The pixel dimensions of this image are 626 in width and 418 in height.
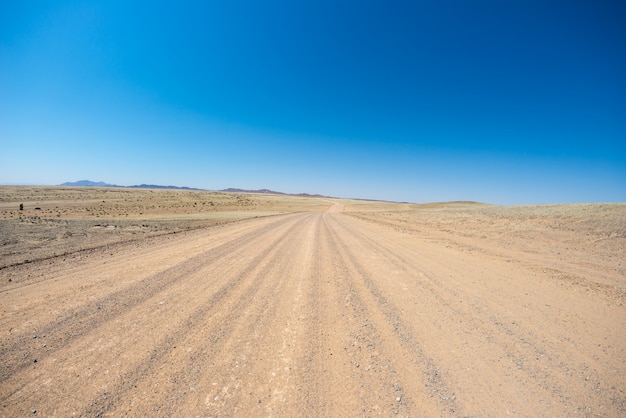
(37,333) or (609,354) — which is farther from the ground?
(609,354)

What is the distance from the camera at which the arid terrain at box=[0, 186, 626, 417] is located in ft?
10.3

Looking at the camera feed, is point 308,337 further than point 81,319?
No

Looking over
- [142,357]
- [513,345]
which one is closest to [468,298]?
[513,345]

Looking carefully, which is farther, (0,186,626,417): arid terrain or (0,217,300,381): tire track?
(0,217,300,381): tire track

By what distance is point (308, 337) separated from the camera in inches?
179

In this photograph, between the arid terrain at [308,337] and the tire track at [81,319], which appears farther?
the tire track at [81,319]

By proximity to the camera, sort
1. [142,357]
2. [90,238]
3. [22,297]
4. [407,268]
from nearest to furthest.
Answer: [142,357] → [22,297] → [407,268] → [90,238]

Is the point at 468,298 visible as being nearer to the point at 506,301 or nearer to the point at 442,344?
the point at 506,301

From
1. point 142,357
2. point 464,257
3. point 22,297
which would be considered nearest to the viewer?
point 142,357

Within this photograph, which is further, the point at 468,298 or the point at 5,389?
the point at 468,298

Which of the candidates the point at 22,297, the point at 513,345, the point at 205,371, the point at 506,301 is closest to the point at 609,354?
the point at 513,345

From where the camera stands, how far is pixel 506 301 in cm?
610

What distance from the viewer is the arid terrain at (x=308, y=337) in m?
3.15

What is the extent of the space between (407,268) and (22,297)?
34.3ft
